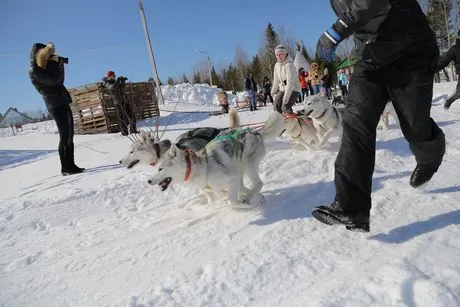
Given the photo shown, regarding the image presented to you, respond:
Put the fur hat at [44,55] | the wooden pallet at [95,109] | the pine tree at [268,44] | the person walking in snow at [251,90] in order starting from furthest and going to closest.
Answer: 1. the pine tree at [268,44]
2. the person walking in snow at [251,90]
3. the wooden pallet at [95,109]
4. the fur hat at [44,55]

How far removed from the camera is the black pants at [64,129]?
226 inches

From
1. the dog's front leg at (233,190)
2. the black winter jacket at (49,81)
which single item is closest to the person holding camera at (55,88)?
the black winter jacket at (49,81)

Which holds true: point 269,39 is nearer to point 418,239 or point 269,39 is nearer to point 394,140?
point 394,140

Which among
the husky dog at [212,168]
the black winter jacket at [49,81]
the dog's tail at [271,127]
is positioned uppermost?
the black winter jacket at [49,81]

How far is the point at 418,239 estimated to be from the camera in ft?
7.50

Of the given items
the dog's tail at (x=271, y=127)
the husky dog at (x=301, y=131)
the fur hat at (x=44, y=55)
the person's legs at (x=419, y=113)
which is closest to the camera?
the person's legs at (x=419, y=113)

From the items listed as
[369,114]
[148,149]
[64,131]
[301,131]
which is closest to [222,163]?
[369,114]

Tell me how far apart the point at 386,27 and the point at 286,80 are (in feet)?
14.8

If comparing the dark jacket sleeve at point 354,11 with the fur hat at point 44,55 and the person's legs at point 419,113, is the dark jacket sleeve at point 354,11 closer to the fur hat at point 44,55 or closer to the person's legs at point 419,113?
the person's legs at point 419,113

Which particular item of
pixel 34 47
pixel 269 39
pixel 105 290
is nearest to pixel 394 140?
pixel 105 290

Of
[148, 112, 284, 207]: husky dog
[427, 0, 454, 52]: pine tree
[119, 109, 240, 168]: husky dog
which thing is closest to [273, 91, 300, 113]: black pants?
[119, 109, 240, 168]: husky dog

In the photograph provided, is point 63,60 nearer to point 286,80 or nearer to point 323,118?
point 286,80

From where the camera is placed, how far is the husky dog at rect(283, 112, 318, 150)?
5723mm

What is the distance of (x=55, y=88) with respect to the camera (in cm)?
571
